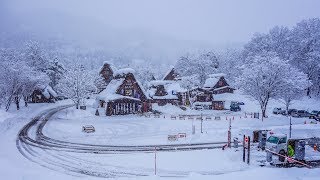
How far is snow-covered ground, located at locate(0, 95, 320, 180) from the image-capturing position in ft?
78.1

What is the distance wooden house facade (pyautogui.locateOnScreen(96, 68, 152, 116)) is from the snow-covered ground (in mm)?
3260

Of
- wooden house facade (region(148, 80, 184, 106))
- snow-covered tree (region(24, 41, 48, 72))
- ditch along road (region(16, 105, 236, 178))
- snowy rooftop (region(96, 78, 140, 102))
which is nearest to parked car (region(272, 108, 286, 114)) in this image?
wooden house facade (region(148, 80, 184, 106))

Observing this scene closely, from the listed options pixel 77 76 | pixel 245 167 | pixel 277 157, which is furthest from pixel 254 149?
pixel 77 76

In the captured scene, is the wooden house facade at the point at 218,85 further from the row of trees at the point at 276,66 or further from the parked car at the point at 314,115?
the parked car at the point at 314,115

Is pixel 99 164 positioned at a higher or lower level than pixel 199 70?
lower

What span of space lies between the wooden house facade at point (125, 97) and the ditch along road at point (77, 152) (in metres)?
19.7

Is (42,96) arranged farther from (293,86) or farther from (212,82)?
(293,86)

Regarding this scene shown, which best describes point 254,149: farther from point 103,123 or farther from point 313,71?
point 313,71

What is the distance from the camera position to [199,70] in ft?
317

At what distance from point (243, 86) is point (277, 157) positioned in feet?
101

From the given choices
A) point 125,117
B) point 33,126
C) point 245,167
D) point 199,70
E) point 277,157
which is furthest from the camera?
point 199,70

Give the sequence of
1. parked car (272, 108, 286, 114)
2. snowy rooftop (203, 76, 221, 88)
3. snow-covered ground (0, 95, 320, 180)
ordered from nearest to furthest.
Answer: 1. snow-covered ground (0, 95, 320, 180)
2. parked car (272, 108, 286, 114)
3. snowy rooftop (203, 76, 221, 88)

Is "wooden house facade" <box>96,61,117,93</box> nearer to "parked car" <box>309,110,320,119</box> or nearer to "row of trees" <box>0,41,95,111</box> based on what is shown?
"row of trees" <box>0,41,95,111</box>

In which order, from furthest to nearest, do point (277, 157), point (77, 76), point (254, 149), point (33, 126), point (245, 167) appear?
point (77, 76)
point (33, 126)
point (254, 149)
point (277, 157)
point (245, 167)
